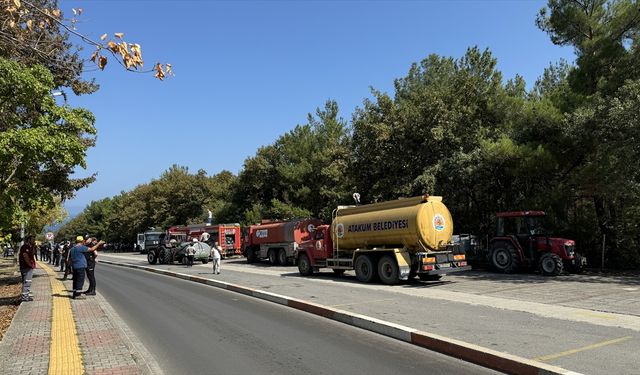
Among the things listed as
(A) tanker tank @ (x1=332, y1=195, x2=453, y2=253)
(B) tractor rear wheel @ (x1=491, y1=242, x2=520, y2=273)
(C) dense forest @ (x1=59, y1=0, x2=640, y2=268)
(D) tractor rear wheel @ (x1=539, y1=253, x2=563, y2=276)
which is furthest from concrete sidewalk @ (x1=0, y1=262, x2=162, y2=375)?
(C) dense forest @ (x1=59, y1=0, x2=640, y2=268)

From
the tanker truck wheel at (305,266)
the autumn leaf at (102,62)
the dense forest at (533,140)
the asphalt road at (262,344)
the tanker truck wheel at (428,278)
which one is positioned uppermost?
the dense forest at (533,140)

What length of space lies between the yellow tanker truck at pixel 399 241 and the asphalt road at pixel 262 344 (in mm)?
5860

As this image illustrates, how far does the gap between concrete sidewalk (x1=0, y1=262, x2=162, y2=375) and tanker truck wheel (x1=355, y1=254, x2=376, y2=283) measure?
30.8ft

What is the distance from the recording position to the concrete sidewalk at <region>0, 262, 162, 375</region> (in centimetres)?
678

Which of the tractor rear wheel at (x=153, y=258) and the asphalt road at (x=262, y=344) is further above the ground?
the tractor rear wheel at (x=153, y=258)

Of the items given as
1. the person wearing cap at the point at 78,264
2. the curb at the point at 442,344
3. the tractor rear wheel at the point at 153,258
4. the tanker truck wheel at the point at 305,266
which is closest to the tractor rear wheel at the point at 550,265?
the tanker truck wheel at the point at 305,266

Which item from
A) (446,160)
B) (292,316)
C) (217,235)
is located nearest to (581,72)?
(446,160)

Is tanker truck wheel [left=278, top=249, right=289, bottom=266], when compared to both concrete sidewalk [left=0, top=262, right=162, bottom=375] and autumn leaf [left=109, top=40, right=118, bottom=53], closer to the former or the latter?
concrete sidewalk [left=0, top=262, right=162, bottom=375]

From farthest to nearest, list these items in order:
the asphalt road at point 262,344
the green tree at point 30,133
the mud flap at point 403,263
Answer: the mud flap at point 403,263 < the green tree at point 30,133 < the asphalt road at point 262,344

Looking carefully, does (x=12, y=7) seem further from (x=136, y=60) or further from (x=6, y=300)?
(x=6, y=300)

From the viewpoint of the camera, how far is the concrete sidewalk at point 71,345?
6.78 metres

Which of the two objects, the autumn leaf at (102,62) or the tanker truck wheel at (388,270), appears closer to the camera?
the autumn leaf at (102,62)

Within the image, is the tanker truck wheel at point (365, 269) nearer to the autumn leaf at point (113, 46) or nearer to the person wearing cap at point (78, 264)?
the person wearing cap at point (78, 264)

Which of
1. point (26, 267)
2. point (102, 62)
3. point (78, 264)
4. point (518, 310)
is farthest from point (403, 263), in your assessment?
point (102, 62)
